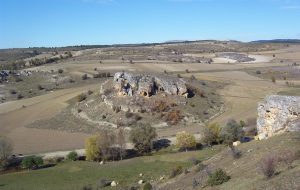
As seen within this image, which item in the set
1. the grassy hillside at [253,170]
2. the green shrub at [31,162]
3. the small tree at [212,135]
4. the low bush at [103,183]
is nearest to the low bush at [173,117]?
the small tree at [212,135]

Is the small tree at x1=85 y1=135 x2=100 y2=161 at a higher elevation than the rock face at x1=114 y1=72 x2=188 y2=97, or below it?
below

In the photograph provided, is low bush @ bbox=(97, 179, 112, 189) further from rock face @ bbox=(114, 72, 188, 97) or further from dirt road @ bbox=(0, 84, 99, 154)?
rock face @ bbox=(114, 72, 188, 97)

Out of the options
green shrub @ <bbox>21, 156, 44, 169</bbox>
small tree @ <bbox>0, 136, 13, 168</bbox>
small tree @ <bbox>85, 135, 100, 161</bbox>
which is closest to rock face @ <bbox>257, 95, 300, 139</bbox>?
small tree @ <bbox>85, 135, 100, 161</bbox>

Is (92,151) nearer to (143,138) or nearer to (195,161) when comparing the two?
(143,138)

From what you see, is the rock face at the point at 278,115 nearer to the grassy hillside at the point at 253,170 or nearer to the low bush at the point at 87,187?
the grassy hillside at the point at 253,170

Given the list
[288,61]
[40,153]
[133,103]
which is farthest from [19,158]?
[288,61]
